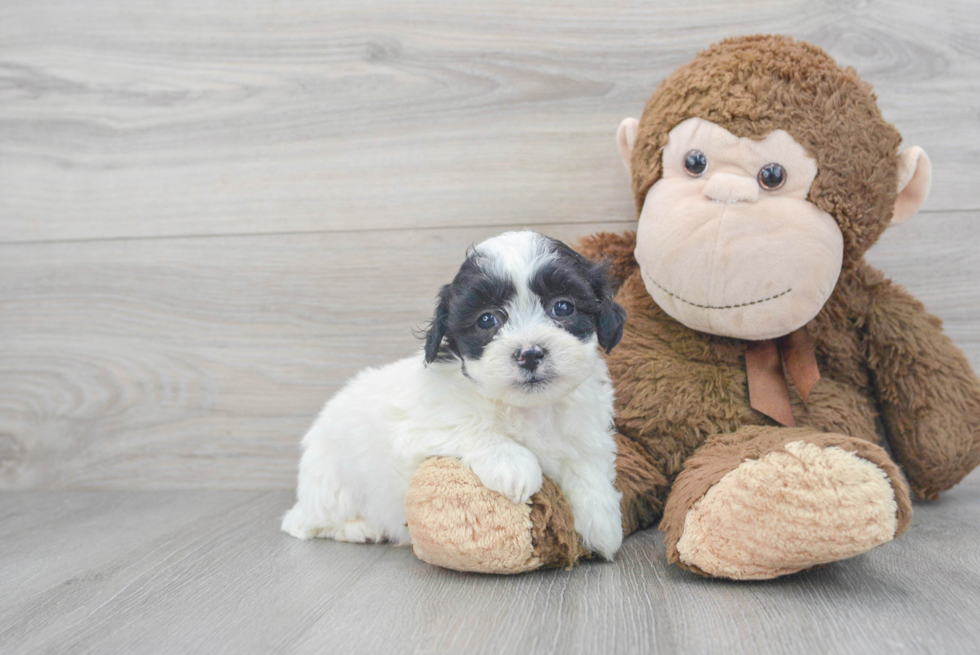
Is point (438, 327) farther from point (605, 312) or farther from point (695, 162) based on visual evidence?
point (695, 162)

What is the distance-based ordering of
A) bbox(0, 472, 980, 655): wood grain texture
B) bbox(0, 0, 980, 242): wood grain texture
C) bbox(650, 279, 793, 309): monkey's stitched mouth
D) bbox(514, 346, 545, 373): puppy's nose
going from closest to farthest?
1. bbox(0, 472, 980, 655): wood grain texture
2. bbox(514, 346, 545, 373): puppy's nose
3. bbox(650, 279, 793, 309): monkey's stitched mouth
4. bbox(0, 0, 980, 242): wood grain texture

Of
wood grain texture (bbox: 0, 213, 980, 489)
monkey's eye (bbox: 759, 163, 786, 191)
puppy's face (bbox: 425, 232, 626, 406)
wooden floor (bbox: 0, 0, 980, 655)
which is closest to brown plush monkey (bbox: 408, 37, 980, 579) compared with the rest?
monkey's eye (bbox: 759, 163, 786, 191)

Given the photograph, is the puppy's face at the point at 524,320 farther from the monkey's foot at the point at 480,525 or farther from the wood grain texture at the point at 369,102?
the wood grain texture at the point at 369,102

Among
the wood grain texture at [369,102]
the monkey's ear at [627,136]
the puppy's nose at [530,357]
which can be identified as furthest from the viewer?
the wood grain texture at [369,102]

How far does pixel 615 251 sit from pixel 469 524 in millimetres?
771

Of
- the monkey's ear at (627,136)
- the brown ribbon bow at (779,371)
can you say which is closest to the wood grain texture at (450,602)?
the brown ribbon bow at (779,371)

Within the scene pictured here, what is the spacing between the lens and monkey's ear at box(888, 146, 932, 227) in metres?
1.44

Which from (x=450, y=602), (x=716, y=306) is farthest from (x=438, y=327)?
(x=716, y=306)

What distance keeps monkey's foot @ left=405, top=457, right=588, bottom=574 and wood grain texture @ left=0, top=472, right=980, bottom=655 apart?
1.6 inches

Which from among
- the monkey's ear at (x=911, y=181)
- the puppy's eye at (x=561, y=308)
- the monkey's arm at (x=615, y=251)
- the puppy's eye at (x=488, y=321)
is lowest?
the monkey's arm at (x=615, y=251)

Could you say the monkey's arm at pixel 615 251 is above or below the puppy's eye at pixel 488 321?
below

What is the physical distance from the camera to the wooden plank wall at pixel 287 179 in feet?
5.87

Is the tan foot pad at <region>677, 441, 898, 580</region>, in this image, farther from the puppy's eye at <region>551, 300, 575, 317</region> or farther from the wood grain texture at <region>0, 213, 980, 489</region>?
the wood grain texture at <region>0, 213, 980, 489</region>

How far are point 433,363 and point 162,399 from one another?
1.08 metres
